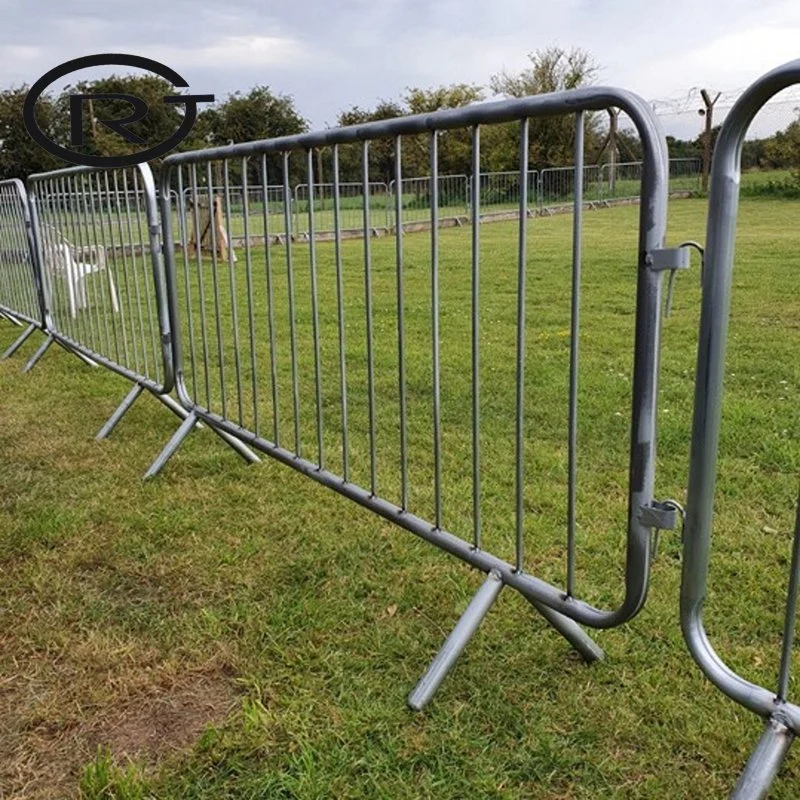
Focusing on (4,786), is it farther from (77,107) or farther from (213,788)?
(77,107)

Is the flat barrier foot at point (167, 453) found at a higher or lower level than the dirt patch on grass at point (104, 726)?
higher

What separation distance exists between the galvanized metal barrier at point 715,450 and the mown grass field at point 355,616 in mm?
290

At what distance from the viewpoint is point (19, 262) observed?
6988 millimetres

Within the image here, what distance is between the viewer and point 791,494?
129 inches

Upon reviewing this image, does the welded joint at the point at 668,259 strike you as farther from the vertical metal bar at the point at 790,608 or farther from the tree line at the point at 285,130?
the tree line at the point at 285,130

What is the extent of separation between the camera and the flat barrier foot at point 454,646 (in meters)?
2.14

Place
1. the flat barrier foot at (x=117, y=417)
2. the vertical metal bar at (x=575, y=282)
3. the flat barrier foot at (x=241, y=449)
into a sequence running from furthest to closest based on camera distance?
the flat barrier foot at (x=117, y=417) < the flat barrier foot at (x=241, y=449) < the vertical metal bar at (x=575, y=282)

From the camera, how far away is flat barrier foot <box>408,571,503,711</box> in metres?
2.14

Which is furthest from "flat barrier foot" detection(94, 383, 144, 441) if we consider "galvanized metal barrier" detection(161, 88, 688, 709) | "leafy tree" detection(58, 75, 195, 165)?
"leafy tree" detection(58, 75, 195, 165)

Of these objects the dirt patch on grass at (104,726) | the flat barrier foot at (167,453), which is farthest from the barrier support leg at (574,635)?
the flat barrier foot at (167,453)

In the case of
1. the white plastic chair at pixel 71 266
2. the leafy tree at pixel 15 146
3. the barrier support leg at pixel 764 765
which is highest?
the leafy tree at pixel 15 146

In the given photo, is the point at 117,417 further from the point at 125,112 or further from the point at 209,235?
the point at 125,112

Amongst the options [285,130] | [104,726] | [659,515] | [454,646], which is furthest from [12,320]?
→ [285,130]

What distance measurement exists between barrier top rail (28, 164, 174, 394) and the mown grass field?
18.0 inches
